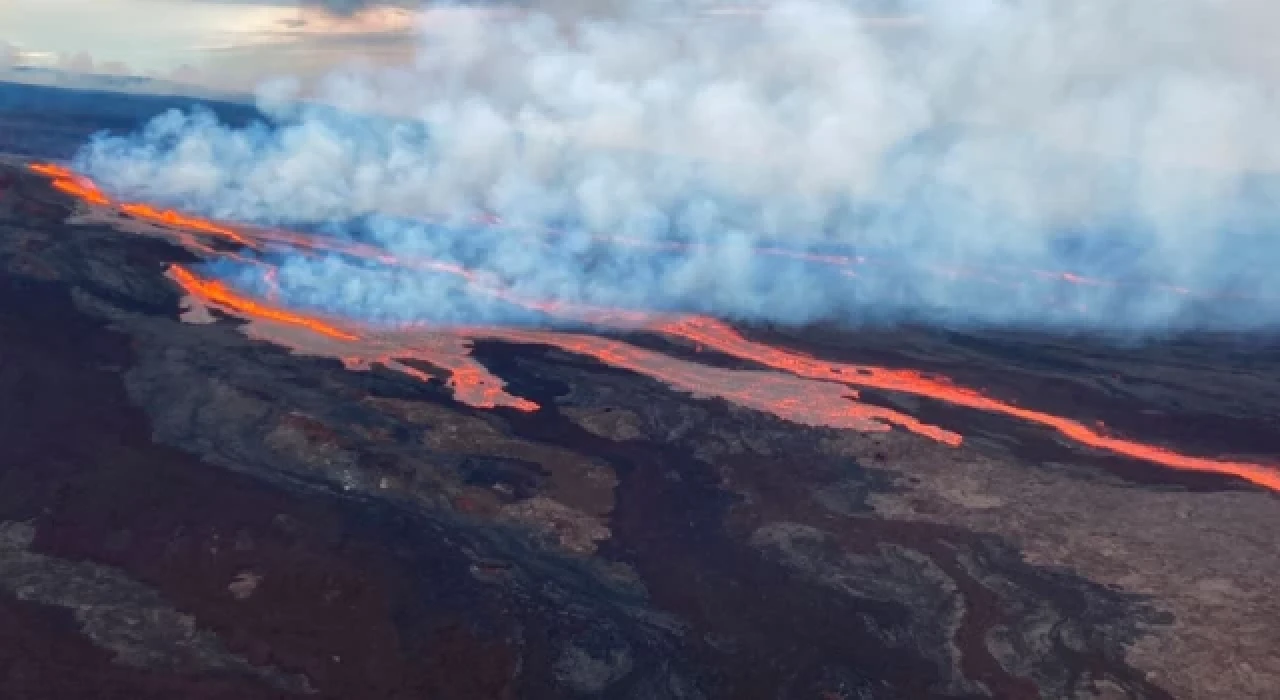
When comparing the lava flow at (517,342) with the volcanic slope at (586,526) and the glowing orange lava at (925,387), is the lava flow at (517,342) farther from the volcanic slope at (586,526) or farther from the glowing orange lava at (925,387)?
the glowing orange lava at (925,387)

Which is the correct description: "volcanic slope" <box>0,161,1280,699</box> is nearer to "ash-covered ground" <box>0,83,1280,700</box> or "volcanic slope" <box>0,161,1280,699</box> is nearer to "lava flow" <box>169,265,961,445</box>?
"ash-covered ground" <box>0,83,1280,700</box>

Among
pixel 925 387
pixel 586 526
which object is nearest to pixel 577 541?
pixel 586 526

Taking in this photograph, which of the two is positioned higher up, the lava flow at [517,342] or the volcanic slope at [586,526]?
the lava flow at [517,342]

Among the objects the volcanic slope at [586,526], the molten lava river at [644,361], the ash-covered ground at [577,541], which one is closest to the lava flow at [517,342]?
the molten lava river at [644,361]

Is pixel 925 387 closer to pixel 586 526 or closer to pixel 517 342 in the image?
pixel 517 342

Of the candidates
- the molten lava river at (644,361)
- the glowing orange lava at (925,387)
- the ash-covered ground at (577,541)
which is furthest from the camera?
the molten lava river at (644,361)

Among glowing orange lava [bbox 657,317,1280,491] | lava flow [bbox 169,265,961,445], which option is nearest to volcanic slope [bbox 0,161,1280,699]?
lava flow [bbox 169,265,961,445]
